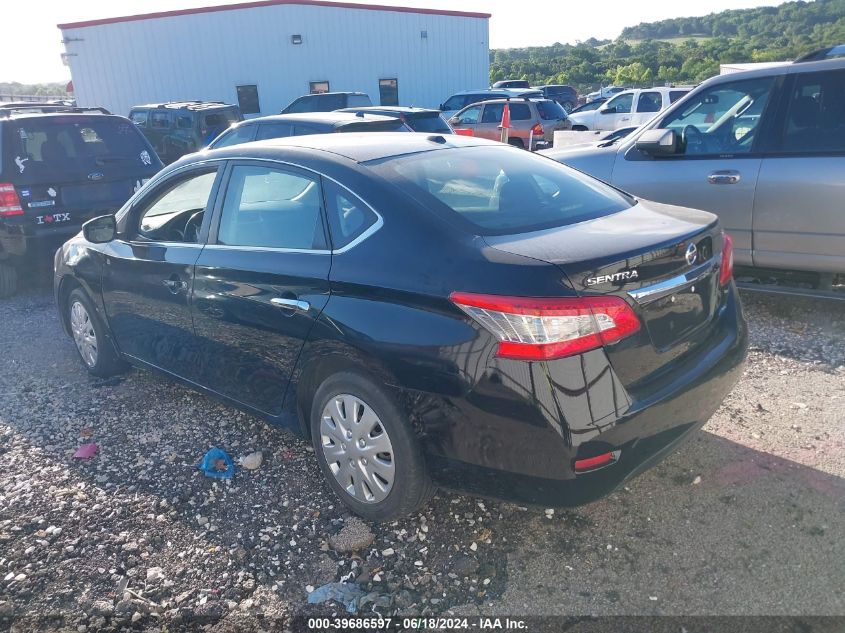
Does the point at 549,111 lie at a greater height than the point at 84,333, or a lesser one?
greater

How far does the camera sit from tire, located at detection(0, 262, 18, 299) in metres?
7.04

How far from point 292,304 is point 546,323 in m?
1.26

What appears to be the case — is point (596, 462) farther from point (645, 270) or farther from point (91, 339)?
point (91, 339)

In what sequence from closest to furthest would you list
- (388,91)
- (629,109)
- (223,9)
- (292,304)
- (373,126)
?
1. (292,304)
2. (373,126)
3. (629,109)
4. (223,9)
5. (388,91)

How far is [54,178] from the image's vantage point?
6703 millimetres

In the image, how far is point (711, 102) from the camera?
5.36 metres

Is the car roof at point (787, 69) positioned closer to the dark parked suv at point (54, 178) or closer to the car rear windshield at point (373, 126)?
the car rear windshield at point (373, 126)

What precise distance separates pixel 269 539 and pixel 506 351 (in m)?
1.49

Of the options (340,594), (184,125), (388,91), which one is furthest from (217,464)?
(388,91)

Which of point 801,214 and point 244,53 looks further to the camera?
point 244,53

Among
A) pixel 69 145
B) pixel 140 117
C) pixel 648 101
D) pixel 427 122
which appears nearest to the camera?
pixel 69 145

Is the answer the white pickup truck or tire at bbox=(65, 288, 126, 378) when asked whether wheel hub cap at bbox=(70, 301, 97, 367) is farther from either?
the white pickup truck

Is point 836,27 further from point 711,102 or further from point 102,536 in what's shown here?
point 102,536

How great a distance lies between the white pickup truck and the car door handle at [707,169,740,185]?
1299 centimetres
